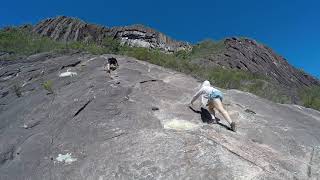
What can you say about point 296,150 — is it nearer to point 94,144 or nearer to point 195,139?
point 195,139

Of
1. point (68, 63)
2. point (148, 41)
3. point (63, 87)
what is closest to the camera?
point (63, 87)

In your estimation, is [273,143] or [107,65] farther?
[107,65]

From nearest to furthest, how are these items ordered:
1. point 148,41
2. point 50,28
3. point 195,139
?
1. point 195,139
2. point 50,28
3. point 148,41

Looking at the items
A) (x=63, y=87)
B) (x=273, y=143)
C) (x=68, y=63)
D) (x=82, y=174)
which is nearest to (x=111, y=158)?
(x=82, y=174)

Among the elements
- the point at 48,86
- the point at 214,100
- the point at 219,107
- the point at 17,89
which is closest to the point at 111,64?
the point at 48,86

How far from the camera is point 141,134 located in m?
11.7

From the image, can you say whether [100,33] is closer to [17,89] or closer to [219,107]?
[17,89]

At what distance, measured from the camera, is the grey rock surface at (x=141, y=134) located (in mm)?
10430

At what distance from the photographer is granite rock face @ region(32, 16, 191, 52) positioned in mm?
56856

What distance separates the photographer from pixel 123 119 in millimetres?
12672

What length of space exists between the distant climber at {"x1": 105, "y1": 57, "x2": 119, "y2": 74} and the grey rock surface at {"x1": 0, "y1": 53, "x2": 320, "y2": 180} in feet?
1.23

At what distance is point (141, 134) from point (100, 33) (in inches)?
2035

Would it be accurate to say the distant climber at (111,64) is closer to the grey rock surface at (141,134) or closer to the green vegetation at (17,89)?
the grey rock surface at (141,134)

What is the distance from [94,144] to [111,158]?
90cm
